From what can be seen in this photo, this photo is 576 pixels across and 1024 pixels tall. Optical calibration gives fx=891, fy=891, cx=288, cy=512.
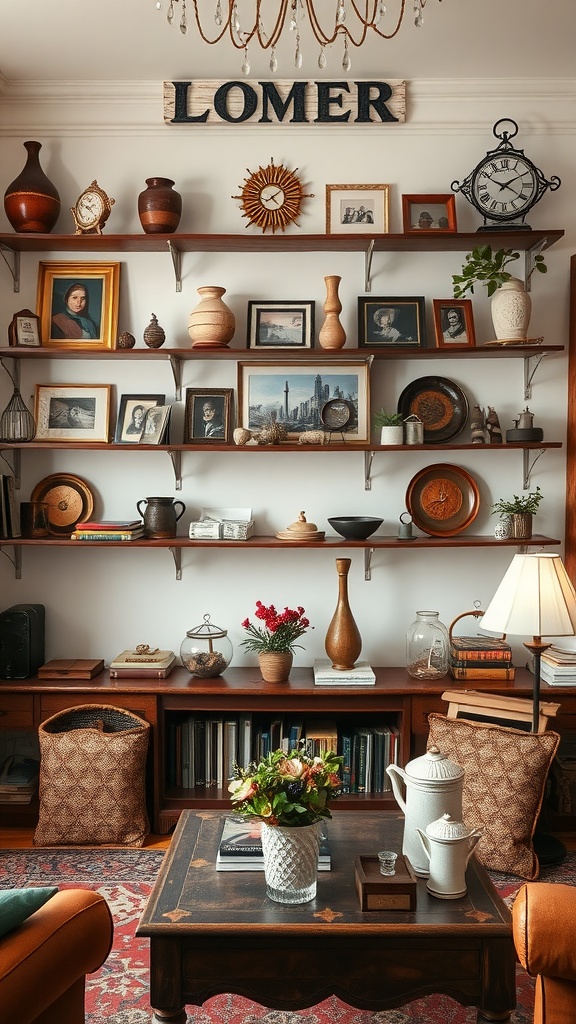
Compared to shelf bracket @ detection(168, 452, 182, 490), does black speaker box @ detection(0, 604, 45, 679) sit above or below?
below

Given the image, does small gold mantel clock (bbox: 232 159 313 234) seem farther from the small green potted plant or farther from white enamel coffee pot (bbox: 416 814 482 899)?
white enamel coffee pot (bbox: 416 814 482 899)

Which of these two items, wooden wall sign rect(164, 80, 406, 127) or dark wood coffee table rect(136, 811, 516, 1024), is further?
wooden wall sign rect(164, 80, 406, 127)

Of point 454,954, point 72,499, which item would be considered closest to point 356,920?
point 454,954

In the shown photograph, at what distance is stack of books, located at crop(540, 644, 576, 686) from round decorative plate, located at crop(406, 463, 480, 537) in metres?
0.67

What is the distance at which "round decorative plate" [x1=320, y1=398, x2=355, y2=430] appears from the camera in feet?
12.6

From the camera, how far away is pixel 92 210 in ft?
12.3

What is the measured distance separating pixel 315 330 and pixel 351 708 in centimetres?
161

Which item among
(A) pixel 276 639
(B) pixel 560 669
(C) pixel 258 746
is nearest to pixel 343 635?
(A) pixel 276 639

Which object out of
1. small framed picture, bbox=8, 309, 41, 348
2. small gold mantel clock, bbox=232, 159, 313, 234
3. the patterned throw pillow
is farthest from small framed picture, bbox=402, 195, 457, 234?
the patterned throw pillow

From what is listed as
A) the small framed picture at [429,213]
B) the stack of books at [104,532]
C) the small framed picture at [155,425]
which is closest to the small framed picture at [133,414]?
the small framed picture at [155,425]

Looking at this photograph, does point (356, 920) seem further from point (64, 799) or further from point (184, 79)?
point (184, 79)

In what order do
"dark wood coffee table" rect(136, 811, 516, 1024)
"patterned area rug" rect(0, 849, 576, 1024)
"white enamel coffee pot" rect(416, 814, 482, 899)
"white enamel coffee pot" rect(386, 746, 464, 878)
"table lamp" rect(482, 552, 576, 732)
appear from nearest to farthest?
1. "dark wood coffee table" rect(136, 811, 516, 1024)
2. "white enamel coffee pot" rect(416, 814, 482, 899)
3. "white enamel coffee pot" rect(386, 746, 464, 878)
4. "patterned area rug" rect(0, 849, 576, 1024)
5. "table lamp" rect(482, 552, 576, 732)

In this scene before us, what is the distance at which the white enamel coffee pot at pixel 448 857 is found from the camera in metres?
2.12

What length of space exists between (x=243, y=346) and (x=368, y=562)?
1091 mm
